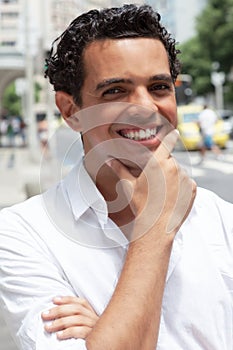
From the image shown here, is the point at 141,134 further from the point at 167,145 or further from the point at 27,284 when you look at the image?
the point at 27,284

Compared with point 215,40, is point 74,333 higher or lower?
lower

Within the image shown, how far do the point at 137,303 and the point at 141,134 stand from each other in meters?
0.35

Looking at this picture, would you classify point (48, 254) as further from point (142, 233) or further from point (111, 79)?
point (111, 79)

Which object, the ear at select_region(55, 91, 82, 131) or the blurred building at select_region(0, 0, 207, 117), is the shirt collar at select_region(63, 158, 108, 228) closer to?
the ear at select_region(55, 91, 82, 131)

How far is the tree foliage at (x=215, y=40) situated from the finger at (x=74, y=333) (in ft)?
160

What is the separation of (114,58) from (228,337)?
23.9 inches

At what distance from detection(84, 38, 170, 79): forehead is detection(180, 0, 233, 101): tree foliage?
159 ft

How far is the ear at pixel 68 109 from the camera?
5.44 ft

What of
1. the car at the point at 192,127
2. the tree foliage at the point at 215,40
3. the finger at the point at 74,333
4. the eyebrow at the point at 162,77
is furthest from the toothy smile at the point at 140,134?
the tree foliage at the point at 215,40

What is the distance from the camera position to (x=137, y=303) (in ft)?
4.60

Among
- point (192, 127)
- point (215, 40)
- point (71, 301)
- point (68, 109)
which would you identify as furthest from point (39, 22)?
point (215, 40)

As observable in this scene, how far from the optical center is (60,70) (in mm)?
1706

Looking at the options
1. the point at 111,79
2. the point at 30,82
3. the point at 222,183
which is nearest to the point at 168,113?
the point at 111,79

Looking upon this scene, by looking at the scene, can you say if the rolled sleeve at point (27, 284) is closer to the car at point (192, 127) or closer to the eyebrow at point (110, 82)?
the eyebrow at point (110, 82)
